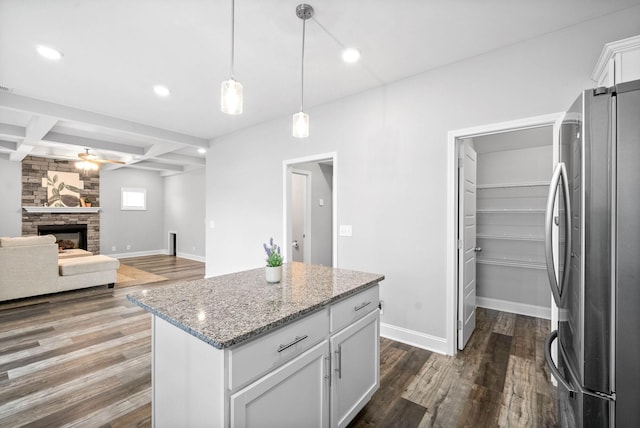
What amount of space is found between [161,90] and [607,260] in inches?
154

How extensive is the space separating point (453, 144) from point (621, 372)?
1.96 metres

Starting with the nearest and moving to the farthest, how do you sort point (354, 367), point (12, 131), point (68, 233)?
point (354, 367) → point (12, 131) → point (68, 233)

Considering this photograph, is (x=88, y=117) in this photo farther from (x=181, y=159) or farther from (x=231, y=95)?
(x=231, y=95)

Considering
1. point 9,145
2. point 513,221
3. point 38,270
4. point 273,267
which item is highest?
point 9,145

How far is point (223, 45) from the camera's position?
235 centimetres

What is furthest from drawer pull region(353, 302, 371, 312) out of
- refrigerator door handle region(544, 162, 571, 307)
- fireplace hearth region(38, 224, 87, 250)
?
fireplace hearth region(38, 224, 87, 250)

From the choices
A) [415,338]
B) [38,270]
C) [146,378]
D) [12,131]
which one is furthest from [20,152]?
[415,338]

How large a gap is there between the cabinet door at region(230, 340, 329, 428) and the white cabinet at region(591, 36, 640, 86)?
2178mm

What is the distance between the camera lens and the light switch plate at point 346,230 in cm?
330

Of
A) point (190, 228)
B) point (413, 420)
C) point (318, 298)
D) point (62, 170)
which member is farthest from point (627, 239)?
point (62, 170)

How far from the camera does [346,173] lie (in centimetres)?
332

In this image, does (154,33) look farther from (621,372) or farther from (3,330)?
(3,330)

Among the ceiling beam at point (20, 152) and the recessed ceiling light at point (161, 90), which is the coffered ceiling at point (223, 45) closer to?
the recessed ceiling light at point (161, 90)

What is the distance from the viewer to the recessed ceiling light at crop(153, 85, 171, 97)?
3.13 metres
